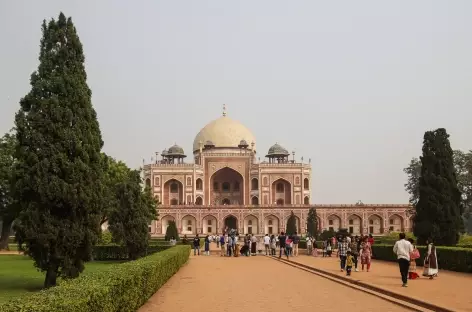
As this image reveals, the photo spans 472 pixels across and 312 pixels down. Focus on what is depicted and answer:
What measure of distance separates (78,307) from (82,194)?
713 cm

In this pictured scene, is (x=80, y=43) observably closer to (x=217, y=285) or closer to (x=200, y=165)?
(x=217, y=285)

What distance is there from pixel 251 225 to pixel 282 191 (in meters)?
7.26

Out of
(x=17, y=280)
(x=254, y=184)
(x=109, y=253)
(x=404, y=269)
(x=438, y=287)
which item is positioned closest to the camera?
(x=438, y=287)

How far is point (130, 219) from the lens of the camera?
21188mm

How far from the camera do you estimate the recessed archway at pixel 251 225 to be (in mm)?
56062

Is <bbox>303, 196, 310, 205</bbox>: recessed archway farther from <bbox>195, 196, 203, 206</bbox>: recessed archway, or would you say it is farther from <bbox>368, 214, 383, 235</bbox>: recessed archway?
<bbox>195, 196, 203, 206</bbox>: recessed archway

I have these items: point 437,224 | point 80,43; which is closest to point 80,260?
point 80,43

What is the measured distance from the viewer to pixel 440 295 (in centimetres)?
1043

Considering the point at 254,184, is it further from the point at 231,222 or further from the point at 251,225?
the point at 251,225

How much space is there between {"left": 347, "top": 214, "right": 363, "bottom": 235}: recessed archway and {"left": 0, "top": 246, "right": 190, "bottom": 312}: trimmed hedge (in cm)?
4656

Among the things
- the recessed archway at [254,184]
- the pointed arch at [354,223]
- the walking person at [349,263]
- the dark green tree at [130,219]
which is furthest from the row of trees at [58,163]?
the recessed archway at [254,184]

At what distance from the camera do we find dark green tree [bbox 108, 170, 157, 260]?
69.3ft

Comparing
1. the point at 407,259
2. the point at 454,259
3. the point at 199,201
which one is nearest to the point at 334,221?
the point at 199,201

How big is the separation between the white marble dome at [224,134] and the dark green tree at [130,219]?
42.6 metres
